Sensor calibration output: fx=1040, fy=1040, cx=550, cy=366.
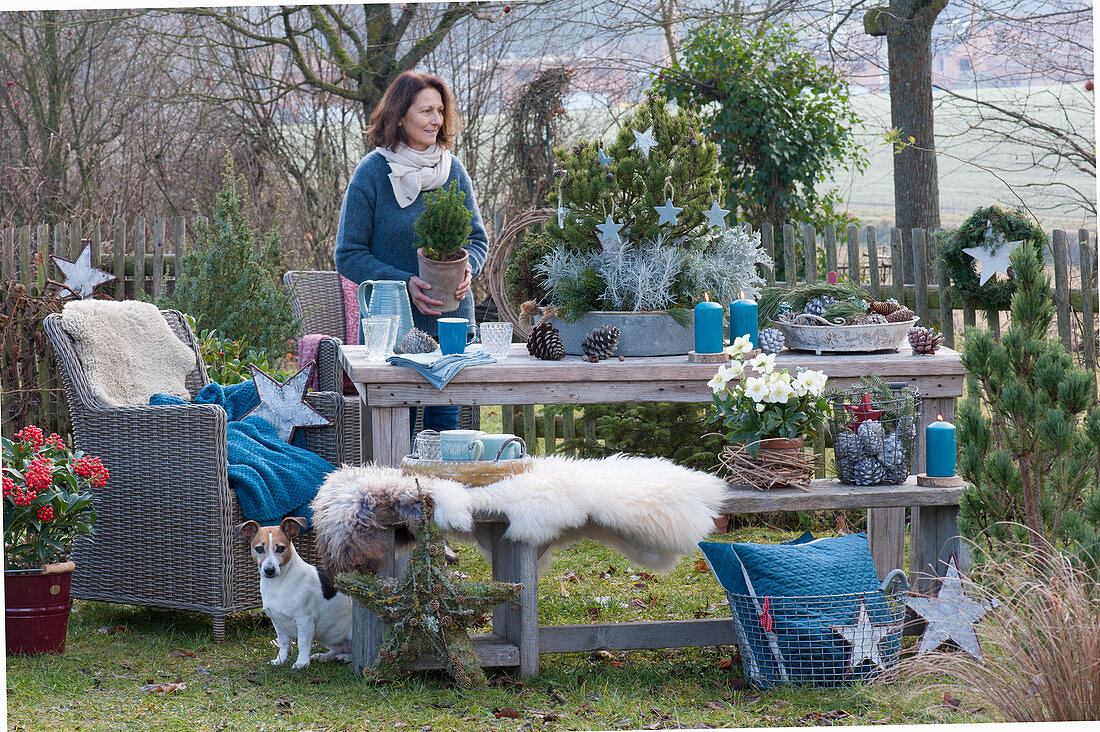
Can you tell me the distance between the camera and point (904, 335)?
142 inches

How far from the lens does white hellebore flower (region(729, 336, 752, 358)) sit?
3322mm

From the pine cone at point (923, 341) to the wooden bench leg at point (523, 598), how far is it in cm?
147

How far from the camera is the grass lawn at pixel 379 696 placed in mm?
2883

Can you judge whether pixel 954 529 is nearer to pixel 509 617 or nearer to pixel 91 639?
pixel 509 617

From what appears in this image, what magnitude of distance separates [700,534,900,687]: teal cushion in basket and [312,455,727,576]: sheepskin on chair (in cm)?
18

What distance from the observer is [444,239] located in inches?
143

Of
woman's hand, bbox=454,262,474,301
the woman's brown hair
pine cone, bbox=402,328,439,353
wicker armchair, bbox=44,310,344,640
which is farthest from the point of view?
the woman's brown hair

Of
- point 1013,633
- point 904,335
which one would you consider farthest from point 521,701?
point 904,335

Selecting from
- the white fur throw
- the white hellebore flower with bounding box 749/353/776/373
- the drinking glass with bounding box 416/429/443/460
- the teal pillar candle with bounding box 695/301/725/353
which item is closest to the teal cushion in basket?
the white hellebore flower with bounding box 749/353/776/373

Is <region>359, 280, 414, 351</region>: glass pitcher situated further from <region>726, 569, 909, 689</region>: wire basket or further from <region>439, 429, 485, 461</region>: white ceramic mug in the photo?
<region>726, 569, 909, 689</region>: wire basket

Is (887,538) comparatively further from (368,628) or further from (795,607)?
(368,628)

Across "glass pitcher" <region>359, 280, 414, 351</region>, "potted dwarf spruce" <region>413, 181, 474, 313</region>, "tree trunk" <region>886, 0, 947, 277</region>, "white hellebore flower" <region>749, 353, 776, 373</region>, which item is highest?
"tree trunk" <region>886, 0, 947, 277</region>

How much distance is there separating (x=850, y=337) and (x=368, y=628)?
1.83 metres

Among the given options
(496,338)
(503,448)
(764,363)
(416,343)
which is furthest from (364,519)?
(764,363)
